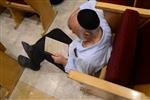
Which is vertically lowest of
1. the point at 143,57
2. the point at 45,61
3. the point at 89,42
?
the point at 45,61

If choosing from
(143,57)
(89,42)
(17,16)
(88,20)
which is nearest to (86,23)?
(88,20)

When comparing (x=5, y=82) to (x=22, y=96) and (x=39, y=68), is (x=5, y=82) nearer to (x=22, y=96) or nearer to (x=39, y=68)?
(x=22, y=96)

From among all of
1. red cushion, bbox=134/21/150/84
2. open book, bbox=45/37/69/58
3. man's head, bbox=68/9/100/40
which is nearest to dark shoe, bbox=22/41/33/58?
open book, bbox=45/37/69/58

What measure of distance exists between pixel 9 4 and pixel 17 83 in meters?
0.68

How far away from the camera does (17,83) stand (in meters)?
1.89

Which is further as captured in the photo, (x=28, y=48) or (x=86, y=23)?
(x=28, y=48)

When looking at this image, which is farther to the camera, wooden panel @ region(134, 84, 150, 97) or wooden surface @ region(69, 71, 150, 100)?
wooden panel @ region(134, 84, 150, 97)

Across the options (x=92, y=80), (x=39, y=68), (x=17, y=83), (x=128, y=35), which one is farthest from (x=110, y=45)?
(x=17, y=83)

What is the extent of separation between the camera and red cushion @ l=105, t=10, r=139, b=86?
1.05 metres

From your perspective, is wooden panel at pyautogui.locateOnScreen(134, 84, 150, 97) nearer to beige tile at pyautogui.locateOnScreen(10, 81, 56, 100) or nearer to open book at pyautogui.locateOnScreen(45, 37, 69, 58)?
open book at pyautogui.locateOnScreen(45, 37, 69, 58)

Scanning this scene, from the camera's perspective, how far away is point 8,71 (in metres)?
1.79

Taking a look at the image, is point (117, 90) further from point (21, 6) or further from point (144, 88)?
point (21, 6)

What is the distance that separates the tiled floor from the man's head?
67cm

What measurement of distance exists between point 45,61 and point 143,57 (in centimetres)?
90
